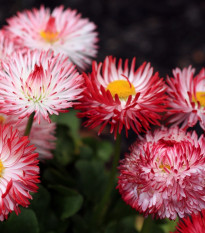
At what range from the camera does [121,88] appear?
34.4 inches

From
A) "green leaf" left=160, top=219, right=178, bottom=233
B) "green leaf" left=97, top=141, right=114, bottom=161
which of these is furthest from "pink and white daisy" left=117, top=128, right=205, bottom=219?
"green leaf" left=97, top=141, right=114, bottom=161

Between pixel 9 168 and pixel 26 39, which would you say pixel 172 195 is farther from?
pixel 26 39

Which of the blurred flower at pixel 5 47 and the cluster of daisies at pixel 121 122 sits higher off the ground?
the blurred flower at pixel 5 47

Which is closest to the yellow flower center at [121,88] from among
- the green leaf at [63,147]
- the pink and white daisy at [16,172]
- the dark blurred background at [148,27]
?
the pink and white daisy at [16,172]

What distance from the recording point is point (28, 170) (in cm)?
72

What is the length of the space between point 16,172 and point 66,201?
40 centimetres

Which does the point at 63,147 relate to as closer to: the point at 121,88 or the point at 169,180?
the point at 121,88

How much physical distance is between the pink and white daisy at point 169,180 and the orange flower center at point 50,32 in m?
0.44

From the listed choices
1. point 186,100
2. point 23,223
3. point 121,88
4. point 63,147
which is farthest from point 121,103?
point 63,147

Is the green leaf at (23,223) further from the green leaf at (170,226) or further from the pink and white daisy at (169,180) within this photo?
the green leaf at (170,226)

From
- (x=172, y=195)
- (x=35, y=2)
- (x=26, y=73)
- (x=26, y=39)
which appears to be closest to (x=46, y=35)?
(x=26, y=39)

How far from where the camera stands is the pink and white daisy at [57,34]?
1.05 meters

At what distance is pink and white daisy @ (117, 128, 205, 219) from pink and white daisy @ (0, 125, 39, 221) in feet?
0.60

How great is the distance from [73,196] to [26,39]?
44cm
